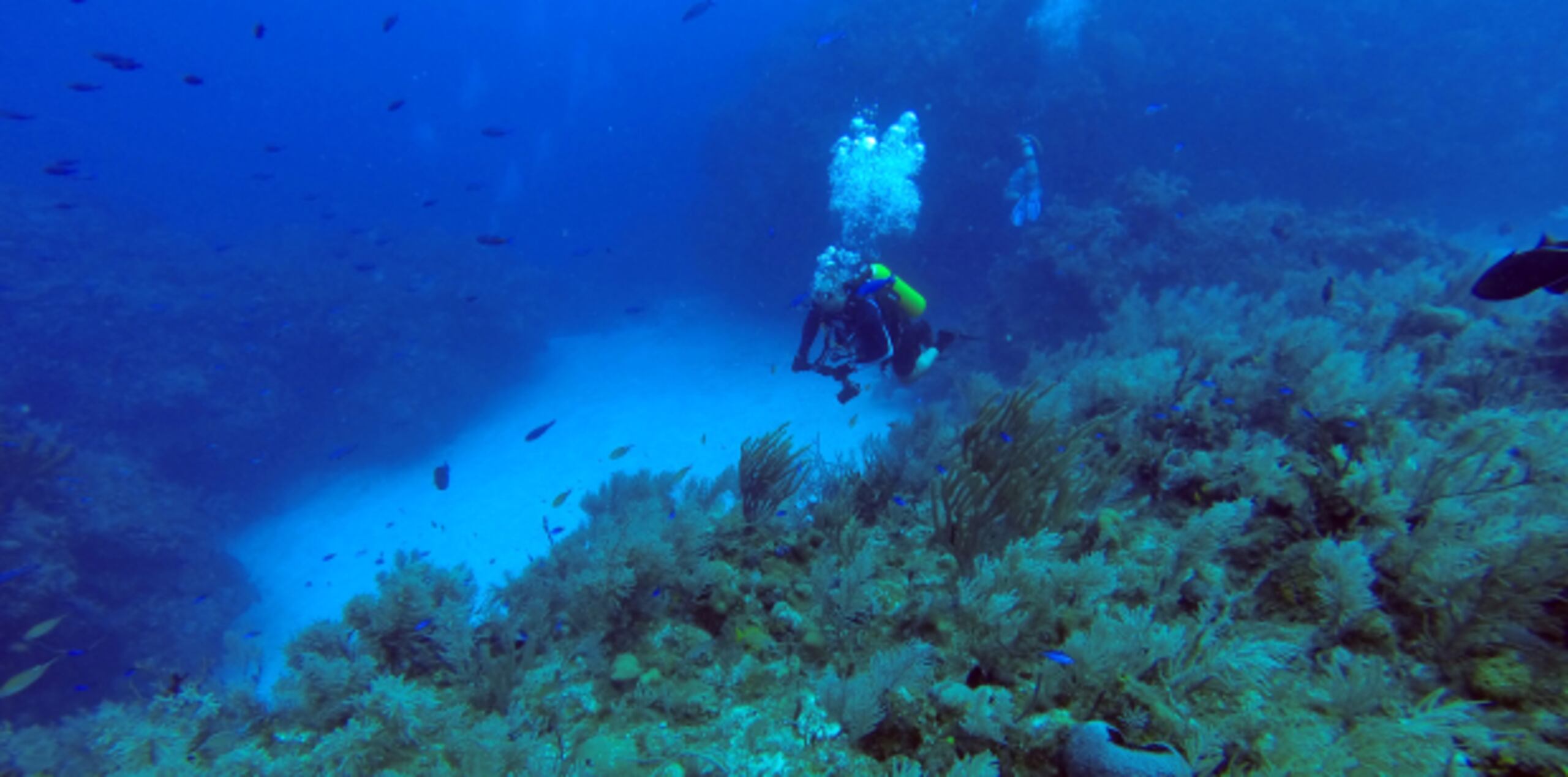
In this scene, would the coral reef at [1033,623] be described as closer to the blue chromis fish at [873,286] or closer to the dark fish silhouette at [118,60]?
the blue chromis fish at [873,286]

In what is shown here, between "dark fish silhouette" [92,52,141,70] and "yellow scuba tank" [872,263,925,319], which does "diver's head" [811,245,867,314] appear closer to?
"yellow scuba tank" [872,263,925,319]

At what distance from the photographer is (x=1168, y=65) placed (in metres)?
21.2

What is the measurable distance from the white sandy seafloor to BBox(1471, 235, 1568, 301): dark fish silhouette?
32.7 feet

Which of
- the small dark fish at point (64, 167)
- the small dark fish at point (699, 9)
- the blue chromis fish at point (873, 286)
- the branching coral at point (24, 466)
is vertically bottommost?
the branching coral at point (24, 466)

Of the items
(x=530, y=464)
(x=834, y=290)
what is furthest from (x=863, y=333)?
(x=530, y=464)

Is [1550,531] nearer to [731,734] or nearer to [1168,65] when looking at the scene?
[731,734]

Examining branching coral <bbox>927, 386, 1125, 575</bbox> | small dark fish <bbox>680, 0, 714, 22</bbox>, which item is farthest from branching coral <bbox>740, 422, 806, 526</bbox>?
small dark fish <bbox>680, 0, 714, 22</bbox>

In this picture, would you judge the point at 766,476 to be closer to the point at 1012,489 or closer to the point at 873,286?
the point at 1012,489

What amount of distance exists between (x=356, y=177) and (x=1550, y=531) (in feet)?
229

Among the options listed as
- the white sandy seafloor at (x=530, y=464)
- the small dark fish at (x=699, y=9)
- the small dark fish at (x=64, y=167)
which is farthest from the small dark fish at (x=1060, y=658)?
the small dark fish at (x=64, y=167)

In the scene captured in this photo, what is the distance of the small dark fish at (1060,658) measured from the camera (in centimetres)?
200

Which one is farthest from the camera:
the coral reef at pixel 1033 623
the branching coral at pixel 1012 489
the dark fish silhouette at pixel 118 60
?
the dark fish silhouette at pixel 118 60

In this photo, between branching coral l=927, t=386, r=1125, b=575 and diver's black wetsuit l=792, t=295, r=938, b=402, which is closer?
branching coral l=927, t=386, r=1125, b=575

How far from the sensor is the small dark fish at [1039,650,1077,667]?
200cm
